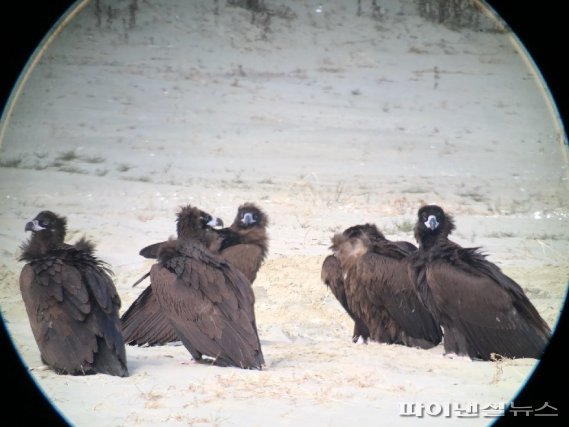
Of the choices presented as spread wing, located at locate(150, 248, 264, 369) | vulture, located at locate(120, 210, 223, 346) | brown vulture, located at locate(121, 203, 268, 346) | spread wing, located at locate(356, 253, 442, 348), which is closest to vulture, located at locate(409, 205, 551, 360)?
spread wing, located at locate(356, 253, 442, 348)

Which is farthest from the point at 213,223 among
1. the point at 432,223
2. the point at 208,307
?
the point at 432,223

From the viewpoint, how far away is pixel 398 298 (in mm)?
11094

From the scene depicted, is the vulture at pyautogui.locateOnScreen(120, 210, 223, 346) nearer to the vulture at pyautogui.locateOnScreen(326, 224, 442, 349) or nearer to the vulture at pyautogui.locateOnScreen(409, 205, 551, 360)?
the vulture at pyautogui.locateOnScreen(326, 224, 442, 349)

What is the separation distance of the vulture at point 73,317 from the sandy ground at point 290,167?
187mm

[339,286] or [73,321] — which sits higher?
[73,321]

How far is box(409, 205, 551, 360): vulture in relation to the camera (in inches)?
402

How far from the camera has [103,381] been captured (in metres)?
8.89

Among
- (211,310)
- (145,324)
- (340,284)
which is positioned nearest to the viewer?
(211,310)

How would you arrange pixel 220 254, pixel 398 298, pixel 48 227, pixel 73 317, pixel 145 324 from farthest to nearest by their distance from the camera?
pixel 220 254, pixel 398 298, pixel 145 324, pixel 48 227, pixel 73 317

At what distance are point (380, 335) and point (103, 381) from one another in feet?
11.0

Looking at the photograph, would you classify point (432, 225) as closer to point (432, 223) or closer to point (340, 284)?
point (432, 223)

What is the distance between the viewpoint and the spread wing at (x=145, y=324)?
35.2 ft

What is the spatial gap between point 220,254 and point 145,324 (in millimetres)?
1517

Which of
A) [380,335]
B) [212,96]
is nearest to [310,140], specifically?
[212,96]
